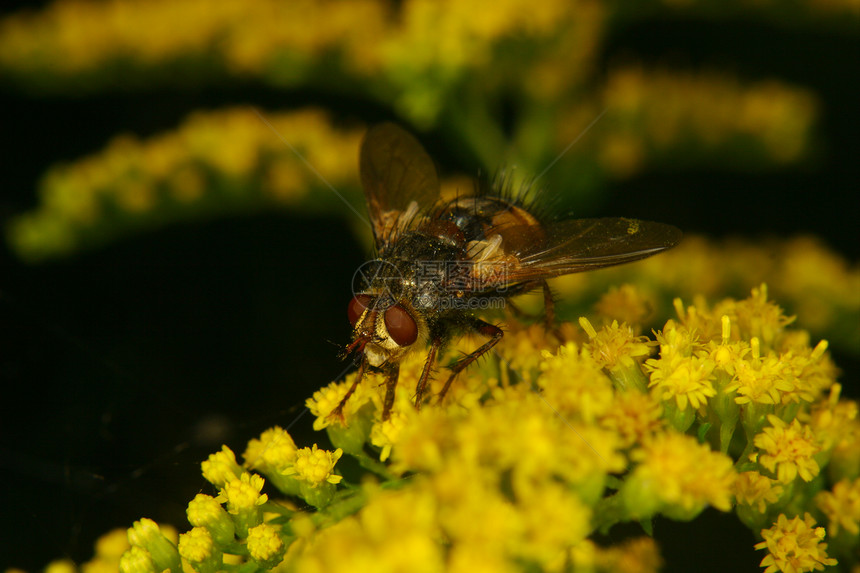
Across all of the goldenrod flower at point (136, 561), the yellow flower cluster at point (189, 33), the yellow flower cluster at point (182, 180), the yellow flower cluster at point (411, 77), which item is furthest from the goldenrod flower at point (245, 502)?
the yellow flower cluster at point (189, 33)

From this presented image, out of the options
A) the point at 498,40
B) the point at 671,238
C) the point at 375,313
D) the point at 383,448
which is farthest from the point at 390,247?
the point at 498,40

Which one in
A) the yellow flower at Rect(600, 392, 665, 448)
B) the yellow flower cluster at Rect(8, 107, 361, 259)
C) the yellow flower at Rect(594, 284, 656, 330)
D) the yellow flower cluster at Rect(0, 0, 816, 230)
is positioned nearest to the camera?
the yellow flower at Rect(600, 392, 665, 448)

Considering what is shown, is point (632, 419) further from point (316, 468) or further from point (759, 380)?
point (316, 468)

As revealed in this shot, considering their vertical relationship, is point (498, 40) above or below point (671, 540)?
above

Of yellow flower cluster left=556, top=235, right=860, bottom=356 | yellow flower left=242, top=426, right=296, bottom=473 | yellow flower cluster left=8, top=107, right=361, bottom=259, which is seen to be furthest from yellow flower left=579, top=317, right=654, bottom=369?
yellow flower cluster left=8, top=107, right=361, bottom=259

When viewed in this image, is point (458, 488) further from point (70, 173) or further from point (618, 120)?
point (70, 173)

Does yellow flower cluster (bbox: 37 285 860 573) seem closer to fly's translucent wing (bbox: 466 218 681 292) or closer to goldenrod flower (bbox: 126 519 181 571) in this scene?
goldenrod flower (bbox: 126 519 181 571)
